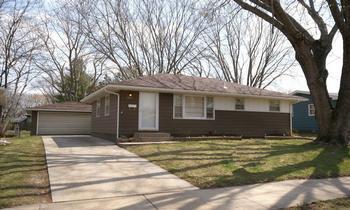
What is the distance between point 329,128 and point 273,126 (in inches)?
258

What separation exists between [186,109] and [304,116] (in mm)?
16581

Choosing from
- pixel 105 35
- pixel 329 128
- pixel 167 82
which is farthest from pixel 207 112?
pixel 105 35

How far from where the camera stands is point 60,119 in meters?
28.6

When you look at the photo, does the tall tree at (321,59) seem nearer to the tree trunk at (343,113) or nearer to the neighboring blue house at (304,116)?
the tree trunk at (343,113)

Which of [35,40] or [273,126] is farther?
[35,40]

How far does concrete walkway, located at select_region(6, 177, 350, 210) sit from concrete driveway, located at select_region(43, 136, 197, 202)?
1.31ft

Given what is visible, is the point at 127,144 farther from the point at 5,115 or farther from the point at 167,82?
the point at 5,115

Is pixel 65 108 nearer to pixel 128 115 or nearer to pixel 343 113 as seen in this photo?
Answer: pixel 128 115

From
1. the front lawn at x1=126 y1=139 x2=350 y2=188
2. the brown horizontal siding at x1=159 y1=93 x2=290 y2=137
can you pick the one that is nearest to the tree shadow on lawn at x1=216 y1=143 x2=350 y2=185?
the front lawn at x1=126 y1=139 x2=350 y2=188

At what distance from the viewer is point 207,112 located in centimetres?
1909

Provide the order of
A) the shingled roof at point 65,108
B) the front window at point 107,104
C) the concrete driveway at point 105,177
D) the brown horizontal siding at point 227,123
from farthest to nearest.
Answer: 1. the shingled roof at point 65,108
2. the front window at point 107,104
3. the brown horizontal siding at point 227,123
4. the concrete driveway at point 105,177

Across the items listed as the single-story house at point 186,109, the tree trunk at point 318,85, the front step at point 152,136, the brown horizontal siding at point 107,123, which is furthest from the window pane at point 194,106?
the tree trunk at point 318,85

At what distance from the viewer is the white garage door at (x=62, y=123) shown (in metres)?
28.1

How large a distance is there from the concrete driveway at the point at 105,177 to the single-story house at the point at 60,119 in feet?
56.7
